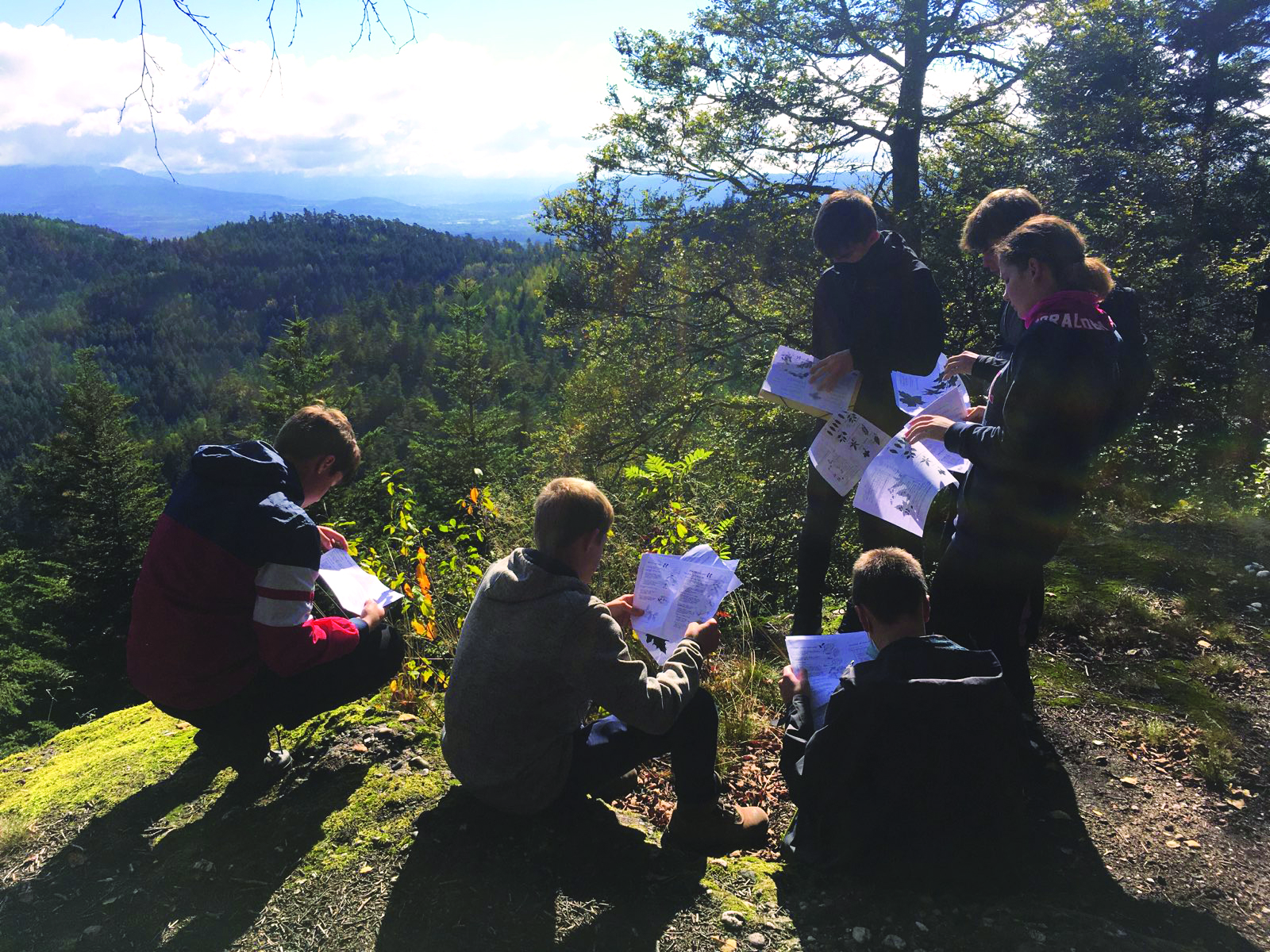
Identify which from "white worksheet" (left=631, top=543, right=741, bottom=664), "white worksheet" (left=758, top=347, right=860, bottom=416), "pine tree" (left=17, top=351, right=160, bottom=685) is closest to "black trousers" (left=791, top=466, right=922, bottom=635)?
"white worksheet" (left=758, top=347, right=860, bottom=416)

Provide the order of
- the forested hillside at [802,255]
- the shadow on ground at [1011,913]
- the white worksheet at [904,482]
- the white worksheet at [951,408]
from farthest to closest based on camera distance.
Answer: the forested hillside at [802,255] → the white worksheet at [951,408] → the white worksheet at [904,482] → the shadow on ground at [1011,913]

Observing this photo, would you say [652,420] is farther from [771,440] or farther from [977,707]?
[977,707]

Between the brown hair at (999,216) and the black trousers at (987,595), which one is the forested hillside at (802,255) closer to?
the black trousers at (987,595)

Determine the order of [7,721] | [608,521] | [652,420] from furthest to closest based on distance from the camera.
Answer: [7,721]
[652,420]
[608,521]

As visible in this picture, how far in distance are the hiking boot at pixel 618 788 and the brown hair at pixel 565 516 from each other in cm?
90

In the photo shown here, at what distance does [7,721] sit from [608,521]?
20.8 meters

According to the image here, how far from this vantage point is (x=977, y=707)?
2.02 m

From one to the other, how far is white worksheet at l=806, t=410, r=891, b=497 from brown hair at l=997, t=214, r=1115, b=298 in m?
0.97

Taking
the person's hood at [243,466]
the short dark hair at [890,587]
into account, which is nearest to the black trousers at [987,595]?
the short dark hair at [890,587]

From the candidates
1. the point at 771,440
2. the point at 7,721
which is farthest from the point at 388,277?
the point at 771,440

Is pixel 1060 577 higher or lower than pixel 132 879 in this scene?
higher

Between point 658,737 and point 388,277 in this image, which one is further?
point 388,277

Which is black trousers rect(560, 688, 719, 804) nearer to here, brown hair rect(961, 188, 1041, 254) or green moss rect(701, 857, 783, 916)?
green moss rect(701, 857, 783, 916)

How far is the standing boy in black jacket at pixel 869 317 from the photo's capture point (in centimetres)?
313
